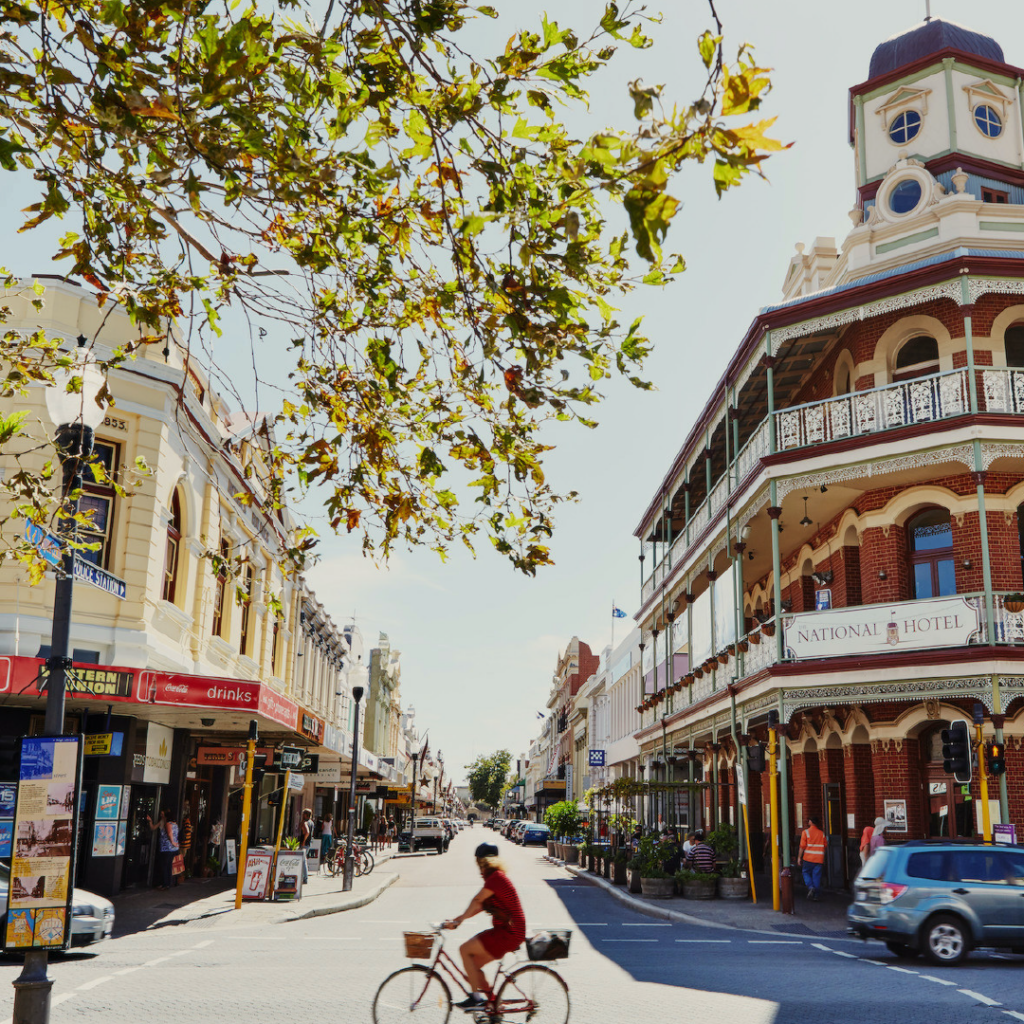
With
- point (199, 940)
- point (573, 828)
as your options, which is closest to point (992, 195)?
point (199, 940)

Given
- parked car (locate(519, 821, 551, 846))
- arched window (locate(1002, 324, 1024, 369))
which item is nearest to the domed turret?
arched window (locate(1002, 324, 1024, 369))

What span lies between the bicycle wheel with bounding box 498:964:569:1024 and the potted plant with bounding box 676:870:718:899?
14360 millimetres

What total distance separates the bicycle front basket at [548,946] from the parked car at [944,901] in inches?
261

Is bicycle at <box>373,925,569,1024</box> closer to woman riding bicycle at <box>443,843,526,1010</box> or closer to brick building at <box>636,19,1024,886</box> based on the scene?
woman riding bicycle at <box>443,843,526,1010</box>

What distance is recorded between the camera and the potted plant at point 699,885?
21.6 meters

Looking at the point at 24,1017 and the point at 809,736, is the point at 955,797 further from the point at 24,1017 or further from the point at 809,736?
the point at 24,1017

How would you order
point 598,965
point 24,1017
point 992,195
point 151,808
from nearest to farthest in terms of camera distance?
point 24,1017, point 598,965, point 151,808, point 992,195

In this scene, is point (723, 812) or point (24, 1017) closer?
point (24, 1017)

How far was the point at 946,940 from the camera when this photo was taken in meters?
12.8

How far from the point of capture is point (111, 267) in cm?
645

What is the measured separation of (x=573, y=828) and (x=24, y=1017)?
37.6 meters

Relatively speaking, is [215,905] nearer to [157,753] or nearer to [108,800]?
[108,800]

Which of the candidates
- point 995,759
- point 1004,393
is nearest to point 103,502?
point 995,759

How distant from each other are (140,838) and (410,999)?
14.3 metres
